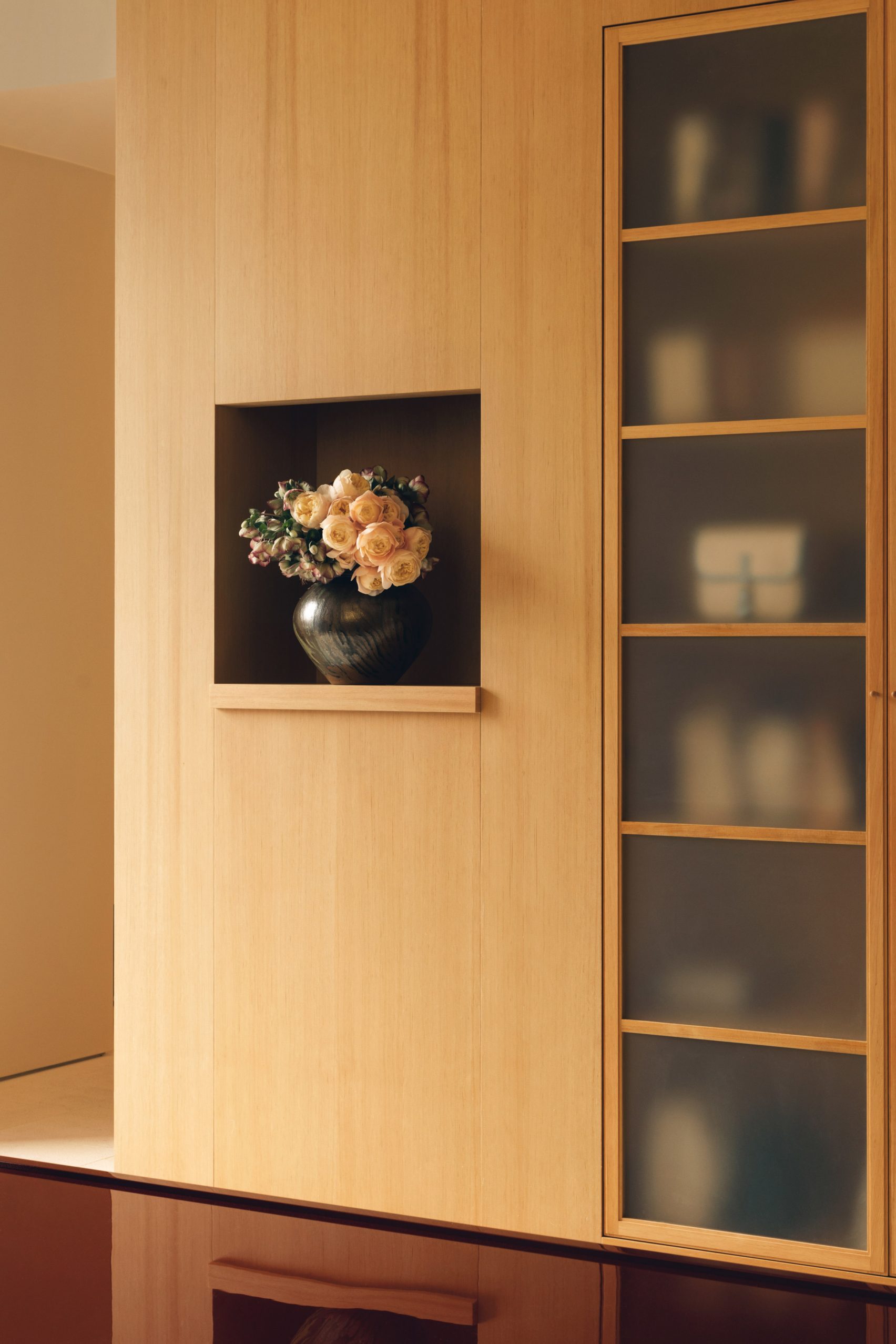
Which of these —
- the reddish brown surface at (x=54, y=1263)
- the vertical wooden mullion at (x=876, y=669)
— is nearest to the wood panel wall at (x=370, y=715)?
the vertical wooden mullion at (x=876, y=669)

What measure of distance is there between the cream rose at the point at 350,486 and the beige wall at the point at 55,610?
1.84m

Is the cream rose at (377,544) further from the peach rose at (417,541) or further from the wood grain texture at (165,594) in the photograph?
the wood grain texture at (165,594)

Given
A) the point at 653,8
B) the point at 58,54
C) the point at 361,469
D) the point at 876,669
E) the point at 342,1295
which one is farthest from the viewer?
the point at 58,54

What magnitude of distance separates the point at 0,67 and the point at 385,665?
1998 millimetres

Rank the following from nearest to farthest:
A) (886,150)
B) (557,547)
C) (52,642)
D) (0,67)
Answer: (886,150), (557,547), (0,67), (52,642)

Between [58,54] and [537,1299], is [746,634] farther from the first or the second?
[58,54]

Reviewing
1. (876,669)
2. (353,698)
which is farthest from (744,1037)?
(353,698)

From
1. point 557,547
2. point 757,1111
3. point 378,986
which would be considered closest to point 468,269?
point 557,547

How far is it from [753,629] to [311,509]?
0.86 meters

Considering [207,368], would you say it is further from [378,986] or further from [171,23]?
[378,986]

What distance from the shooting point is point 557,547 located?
2.39 meters

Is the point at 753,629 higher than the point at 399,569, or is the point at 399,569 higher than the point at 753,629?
the point at 399,569

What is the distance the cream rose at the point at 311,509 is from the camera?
2395mm

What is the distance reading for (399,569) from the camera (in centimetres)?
235
